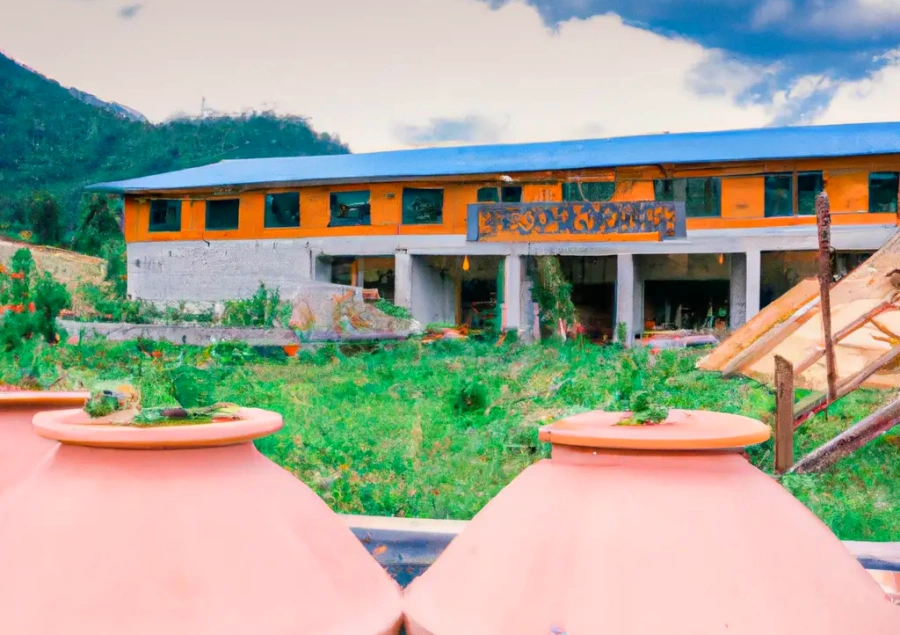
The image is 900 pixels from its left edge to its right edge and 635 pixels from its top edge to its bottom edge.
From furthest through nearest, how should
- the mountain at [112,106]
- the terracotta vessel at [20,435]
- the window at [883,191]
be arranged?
1. the mountain at [112,106]
2. the window at [883,191]
3. the terracotta vessel at [20,435]

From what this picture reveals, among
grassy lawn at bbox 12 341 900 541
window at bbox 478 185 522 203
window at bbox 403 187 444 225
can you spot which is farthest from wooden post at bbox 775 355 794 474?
window at bbox 403 187 444 225

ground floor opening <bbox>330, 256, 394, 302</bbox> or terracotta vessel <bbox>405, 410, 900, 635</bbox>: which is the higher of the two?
ground floor opening <bbox>330, 256, 394, 302</bbox>

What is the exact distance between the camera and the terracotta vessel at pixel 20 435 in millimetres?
2068

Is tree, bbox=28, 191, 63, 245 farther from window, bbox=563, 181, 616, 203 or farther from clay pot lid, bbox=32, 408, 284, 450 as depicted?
clay pot lid, bbox=32, 408, 284, 450

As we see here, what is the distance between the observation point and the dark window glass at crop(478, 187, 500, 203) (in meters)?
18.2

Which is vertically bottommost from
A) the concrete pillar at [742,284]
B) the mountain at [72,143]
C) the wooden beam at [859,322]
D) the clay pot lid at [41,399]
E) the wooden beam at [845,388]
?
the wooden beam at [845,388]

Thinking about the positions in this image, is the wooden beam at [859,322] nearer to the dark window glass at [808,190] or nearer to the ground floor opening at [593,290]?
the dark window glass at [808,190]

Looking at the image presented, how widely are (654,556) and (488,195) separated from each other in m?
17.1

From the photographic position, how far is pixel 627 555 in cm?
145

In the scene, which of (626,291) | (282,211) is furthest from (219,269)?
(626,291)

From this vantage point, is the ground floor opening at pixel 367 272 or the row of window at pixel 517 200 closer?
the row of window at pixel 517 200

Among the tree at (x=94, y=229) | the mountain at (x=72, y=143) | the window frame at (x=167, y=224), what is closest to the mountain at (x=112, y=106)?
the mountain at (x=72, y=143)

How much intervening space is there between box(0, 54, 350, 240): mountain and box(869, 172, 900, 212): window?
1952 centimetres

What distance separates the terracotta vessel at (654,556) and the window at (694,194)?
16363 mm
